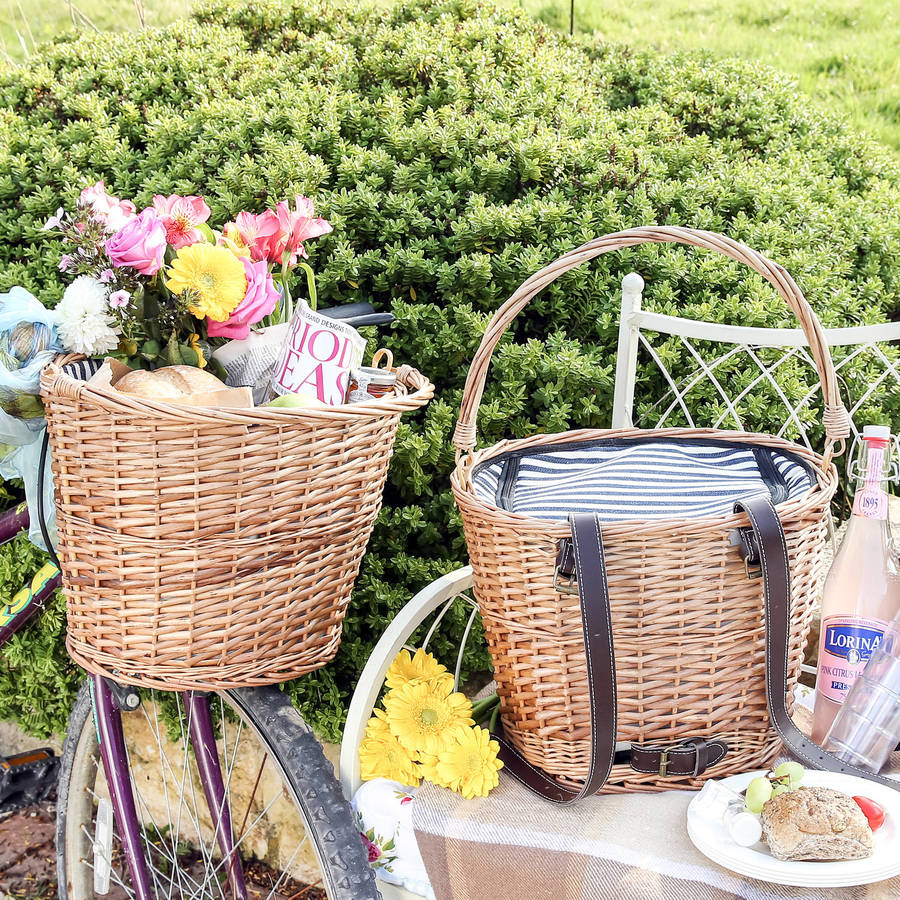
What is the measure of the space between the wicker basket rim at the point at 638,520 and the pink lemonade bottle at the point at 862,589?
2.1 inches

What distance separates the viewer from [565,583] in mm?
1155

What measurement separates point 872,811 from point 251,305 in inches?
40.0

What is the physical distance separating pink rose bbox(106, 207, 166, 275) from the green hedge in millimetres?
837

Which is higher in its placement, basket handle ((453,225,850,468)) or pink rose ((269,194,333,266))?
pink rose ((269,194,333,266))

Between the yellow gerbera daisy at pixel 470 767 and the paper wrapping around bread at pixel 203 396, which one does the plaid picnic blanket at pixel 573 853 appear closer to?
the yellow gerbera daisy at pixel 470 767

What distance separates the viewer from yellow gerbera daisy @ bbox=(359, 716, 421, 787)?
4.40 ft

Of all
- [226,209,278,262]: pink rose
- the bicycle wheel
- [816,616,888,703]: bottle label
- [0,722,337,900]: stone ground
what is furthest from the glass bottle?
[0,722,337,900]: stone ground

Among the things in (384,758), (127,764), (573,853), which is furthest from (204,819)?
(573,853)

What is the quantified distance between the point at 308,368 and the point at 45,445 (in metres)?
0.45

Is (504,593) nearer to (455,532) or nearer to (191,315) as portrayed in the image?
(191,315)

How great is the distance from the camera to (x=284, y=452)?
3.75ft

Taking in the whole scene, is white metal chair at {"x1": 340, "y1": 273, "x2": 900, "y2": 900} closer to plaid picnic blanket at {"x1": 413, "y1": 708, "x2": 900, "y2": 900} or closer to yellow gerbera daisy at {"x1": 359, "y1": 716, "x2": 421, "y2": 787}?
yellow gerbera daisy at {"x1": 359, "y1": 716, "x2": 421, "y2": 787}

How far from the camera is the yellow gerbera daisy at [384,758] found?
1341 millimetres

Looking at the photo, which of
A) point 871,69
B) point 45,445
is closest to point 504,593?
point 45,445
